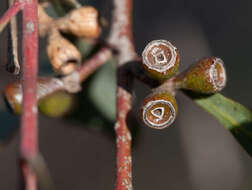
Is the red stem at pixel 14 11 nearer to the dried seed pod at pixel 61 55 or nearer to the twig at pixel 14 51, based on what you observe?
the twig at pixel 14 51

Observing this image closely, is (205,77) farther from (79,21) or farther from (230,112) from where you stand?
(79,21)

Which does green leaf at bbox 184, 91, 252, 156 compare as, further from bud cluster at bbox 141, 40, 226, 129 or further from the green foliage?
the green foliage

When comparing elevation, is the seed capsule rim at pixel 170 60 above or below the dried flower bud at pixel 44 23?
below

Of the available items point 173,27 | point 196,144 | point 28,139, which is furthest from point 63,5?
point 173,27

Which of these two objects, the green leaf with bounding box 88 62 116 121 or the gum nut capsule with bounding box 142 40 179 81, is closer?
the gum nut capsule with bounding box 142 40 179 81

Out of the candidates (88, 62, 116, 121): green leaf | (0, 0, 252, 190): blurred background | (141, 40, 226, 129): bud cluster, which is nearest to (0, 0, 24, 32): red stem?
(141, 40, 226, 129): bud cluster

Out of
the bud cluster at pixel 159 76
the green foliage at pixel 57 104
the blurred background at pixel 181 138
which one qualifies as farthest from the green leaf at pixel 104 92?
the blurred background at pixel 181 138
